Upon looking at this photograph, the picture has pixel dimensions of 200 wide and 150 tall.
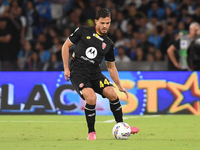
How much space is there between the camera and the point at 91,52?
7.44 m

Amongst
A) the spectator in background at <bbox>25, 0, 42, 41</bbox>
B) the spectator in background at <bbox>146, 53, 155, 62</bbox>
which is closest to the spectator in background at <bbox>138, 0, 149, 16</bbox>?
the spectator in background at <bbox>146, 53, 155, 62</bbox>

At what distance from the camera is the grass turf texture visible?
6.50 meters

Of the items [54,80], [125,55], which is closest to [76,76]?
[54,80]

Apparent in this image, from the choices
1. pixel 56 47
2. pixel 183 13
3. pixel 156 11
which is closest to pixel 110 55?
pixel 56 47

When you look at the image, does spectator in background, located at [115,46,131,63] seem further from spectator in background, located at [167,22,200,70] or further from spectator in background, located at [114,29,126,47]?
spectator in background, located at [167,22,200,70]

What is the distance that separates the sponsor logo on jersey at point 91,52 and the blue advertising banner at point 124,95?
14.8 ft

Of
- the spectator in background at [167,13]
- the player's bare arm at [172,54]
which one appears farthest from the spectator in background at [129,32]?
the player's bare arm at [172,54]

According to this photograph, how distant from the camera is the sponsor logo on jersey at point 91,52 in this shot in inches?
292

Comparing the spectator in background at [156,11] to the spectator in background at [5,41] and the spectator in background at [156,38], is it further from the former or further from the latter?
the spectator in background at [5,41]

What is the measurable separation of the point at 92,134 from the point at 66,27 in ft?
30.8

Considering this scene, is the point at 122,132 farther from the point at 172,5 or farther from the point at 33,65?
the point at 172,5

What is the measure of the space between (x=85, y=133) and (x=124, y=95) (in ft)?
11.9

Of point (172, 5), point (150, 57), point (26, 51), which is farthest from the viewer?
point (172, 5)

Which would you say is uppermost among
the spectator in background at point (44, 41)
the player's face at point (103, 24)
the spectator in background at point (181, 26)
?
the player's face at point (103, 24)
